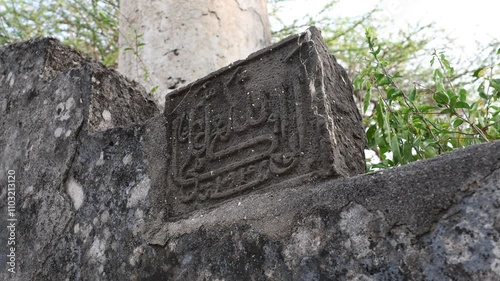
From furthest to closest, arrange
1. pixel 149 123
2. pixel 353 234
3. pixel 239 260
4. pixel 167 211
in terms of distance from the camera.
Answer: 1. pixel 149 123
2. pixel 167 211
3. pixel 239 260
4. pixel 353 234

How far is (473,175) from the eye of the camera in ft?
4.52

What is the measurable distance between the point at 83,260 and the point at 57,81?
0.80 metres

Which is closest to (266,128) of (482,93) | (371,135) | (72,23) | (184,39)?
(371,135)

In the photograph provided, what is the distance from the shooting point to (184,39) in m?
3.68

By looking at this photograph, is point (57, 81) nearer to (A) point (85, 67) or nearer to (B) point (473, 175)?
(A) point (85, 67)

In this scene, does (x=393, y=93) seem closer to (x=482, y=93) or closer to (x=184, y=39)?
(x=482, y=93)

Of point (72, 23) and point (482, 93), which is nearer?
point (482, 93)

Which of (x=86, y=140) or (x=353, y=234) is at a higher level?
(x=86, y=140)

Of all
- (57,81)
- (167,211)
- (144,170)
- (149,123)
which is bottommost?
(167,211)

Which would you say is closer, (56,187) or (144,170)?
(144,170)

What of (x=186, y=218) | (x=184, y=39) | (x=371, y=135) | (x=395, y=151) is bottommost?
(x=186, y=218)

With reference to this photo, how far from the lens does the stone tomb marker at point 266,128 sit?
175 centimetres

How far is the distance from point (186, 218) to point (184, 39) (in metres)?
1.95

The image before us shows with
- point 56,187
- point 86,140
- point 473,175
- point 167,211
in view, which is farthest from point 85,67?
point 473,175
